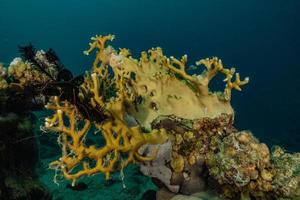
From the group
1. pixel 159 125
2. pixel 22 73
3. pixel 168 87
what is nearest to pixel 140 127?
pixel 159 125

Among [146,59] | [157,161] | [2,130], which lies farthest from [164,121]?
[2,130]

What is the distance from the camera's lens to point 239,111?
45344 millimetres

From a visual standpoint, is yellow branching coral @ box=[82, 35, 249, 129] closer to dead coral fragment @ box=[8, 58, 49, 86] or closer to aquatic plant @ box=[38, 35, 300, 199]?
aquatic plant @ box=[38, 35, 300, 199]

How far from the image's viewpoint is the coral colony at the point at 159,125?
359 cm

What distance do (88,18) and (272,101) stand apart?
168988mm

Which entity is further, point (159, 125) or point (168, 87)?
point (168, 87)

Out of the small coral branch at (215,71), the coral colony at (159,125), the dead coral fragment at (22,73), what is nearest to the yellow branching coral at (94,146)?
the coral colony at (159,125)

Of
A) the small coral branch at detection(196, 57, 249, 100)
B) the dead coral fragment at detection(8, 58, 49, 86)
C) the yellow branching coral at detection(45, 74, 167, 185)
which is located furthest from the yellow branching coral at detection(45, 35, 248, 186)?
the dead coral fragment at detection(8, 58, 49, 86)

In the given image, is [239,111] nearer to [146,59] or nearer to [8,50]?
[146,59]

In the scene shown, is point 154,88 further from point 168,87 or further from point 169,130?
point 169,130

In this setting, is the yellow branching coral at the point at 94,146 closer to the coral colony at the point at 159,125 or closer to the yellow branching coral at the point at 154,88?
the coral colony at the point at 159,125

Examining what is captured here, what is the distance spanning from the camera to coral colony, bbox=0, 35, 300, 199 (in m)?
3.59

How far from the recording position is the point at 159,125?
4441 millimetres

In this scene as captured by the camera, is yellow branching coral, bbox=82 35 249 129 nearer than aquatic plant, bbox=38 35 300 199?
No
